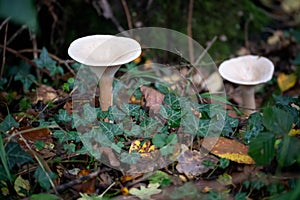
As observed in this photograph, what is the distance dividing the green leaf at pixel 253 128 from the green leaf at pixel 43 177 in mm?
905

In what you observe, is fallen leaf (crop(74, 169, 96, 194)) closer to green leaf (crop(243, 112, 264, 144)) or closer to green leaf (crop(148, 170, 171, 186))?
green leaf (crop(148, 170, 171, 186))

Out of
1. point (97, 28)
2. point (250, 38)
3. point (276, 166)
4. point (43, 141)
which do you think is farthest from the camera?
point (250, 38)

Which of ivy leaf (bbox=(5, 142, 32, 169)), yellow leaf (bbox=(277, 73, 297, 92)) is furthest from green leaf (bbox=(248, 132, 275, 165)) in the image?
yellow leaf (bbox=(277, 73, 297, 92))

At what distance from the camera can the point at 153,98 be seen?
8.14ft

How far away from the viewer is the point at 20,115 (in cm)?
251

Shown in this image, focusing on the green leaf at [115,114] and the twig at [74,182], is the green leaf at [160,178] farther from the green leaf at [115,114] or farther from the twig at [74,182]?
the green leaf at [115,114]

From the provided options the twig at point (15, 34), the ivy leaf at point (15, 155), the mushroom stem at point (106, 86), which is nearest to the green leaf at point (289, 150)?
the mushroom stem at point (106, 86)

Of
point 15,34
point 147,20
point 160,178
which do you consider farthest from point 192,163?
point 147,20

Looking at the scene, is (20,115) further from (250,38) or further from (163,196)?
(250,38)

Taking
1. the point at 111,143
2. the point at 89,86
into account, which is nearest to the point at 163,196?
the point at 111,143

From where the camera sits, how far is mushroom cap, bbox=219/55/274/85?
9.25 feet

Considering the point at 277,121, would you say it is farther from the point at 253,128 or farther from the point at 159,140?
the point at 159,140

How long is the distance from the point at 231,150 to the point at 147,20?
207 centimetres

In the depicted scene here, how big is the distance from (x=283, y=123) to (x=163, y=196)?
588mm
